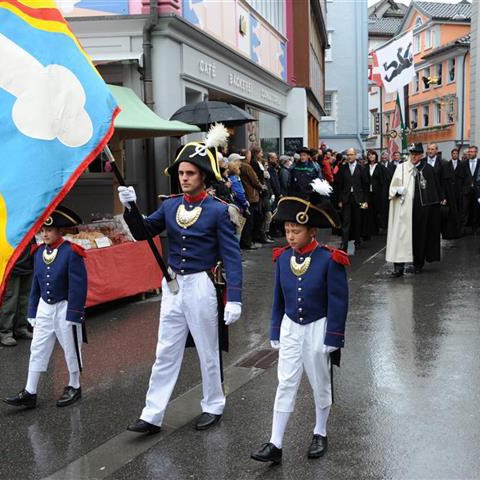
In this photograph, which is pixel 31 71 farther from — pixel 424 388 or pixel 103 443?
pixel 424 388

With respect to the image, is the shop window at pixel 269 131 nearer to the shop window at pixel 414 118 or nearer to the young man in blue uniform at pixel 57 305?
the young man in blue uniform at pixel 57 305

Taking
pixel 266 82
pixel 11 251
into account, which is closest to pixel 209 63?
pixel 266 82

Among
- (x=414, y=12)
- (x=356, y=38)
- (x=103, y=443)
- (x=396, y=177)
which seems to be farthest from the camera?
(x=414, y=12)

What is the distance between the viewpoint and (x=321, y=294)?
4355mm

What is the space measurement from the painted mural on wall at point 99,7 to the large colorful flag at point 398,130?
8205 millimetres

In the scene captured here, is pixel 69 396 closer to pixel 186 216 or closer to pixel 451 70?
pixel 186 216

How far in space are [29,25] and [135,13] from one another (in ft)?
24.1

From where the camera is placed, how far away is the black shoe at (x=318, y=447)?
14.3 feet

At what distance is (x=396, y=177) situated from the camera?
10.9 m

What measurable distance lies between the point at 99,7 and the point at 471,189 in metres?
9.64

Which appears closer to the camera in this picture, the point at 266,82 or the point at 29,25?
the point at 29,25

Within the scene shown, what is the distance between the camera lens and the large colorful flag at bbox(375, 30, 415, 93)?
17.8 m

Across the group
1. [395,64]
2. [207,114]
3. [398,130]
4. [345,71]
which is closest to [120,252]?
[207,114]

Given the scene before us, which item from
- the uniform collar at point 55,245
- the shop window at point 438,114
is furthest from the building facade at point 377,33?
the uniform collar at point 55,245
